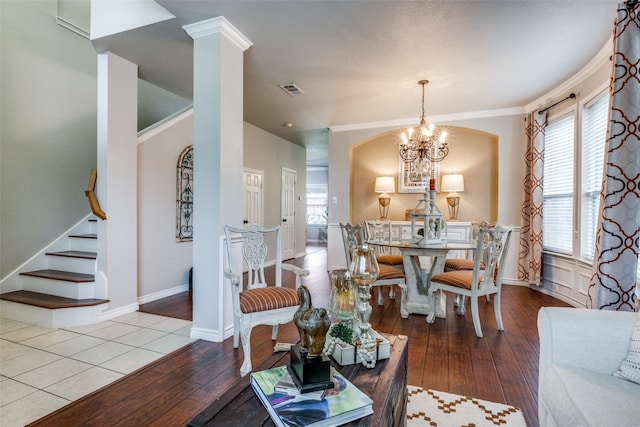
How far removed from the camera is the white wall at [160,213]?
3.84 metres

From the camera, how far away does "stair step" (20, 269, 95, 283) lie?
3244mm

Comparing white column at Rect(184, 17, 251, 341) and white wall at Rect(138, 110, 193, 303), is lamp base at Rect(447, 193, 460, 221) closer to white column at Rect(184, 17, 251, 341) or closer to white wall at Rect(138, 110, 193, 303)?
white column at Rect(184, 17, 251, 341)

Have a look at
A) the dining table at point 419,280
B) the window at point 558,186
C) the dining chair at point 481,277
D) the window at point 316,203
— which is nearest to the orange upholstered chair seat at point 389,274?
the dining table at point 419,280

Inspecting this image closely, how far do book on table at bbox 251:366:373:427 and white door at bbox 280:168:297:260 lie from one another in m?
6.05

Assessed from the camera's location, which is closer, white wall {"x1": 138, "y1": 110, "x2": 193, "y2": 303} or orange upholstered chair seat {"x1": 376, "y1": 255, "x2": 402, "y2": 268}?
white wall {"x1": 138, "y1": 110, "x2": 193, "y2": 303}

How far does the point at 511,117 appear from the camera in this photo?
4.98 metres

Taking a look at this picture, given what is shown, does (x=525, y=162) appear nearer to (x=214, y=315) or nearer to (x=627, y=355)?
(x=627, y=355)

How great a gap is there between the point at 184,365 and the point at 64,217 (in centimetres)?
300

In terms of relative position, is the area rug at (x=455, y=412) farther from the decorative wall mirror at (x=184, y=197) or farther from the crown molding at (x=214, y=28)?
the decorative wall mirror at (x=184, y=197)

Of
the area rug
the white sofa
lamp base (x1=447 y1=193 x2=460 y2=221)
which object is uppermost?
lamp base (x1=447 y1=193 x2=460 y2=221)

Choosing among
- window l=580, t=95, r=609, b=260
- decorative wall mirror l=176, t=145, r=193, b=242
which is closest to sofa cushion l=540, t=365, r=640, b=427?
window l=580, t=95, r=609, b=260

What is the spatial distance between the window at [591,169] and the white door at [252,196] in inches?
193

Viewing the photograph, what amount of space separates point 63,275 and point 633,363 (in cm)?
453

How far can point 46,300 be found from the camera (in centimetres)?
314
